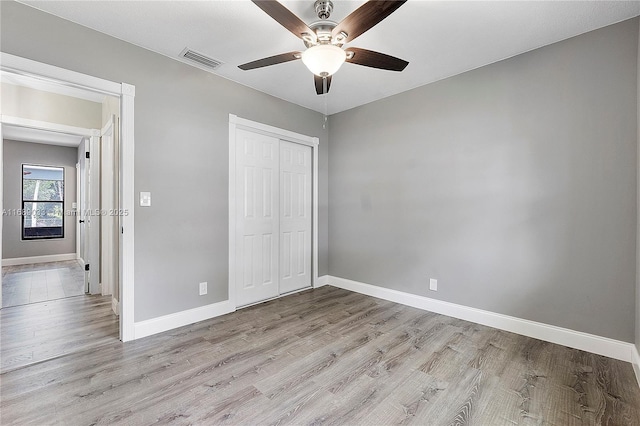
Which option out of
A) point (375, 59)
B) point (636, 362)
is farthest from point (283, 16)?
point (636, 362)

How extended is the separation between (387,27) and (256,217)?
7.91ft

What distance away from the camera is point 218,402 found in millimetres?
1669

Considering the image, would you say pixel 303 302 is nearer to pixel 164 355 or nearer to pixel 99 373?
pixel 164 355

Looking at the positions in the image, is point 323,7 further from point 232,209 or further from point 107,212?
point 107,212

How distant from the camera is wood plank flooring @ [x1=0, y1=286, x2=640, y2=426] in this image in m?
1.57

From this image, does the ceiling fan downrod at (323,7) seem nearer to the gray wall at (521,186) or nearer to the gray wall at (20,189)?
the gray wall at (521,186)

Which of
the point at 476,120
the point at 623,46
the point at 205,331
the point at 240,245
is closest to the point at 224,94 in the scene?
the point at 240,245

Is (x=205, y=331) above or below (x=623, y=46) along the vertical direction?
below

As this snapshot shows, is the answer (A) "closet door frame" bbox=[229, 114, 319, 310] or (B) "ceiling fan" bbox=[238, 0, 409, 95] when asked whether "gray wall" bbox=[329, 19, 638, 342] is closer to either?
(A) "closet door frame" bbox=[229, 114, 319, 310]

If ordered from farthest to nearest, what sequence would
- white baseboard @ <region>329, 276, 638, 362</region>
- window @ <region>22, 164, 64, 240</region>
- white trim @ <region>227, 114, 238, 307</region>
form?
1. window @ <region>22, 164, 64, 240</region>
2. white trim @ <region>227, 114, 238, 307</region>
3. white baseboard @ <region>329, 276, 638, 362</region>

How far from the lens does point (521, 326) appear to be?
258cm

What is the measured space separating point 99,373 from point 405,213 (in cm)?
321

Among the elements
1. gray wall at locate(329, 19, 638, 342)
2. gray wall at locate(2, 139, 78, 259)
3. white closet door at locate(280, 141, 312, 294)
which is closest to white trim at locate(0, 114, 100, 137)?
white closet door at locate(280, 141, 312, 294)

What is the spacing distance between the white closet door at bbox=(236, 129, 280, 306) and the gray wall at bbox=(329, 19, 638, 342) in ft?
4.36
